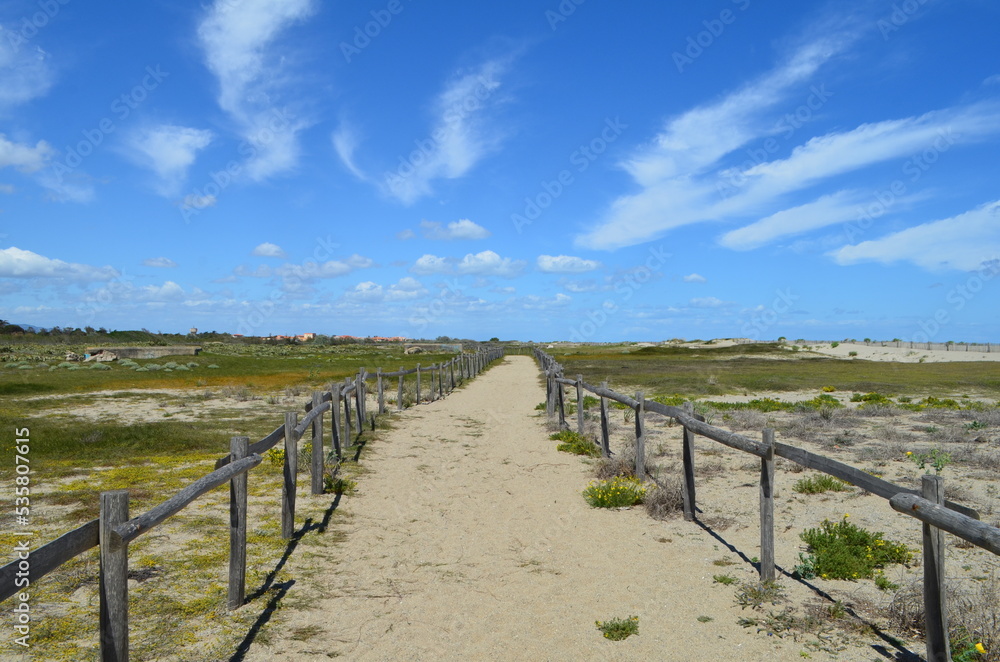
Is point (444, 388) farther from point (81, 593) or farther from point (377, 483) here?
point (81, 593)

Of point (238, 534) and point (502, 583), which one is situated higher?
point (238, 534)

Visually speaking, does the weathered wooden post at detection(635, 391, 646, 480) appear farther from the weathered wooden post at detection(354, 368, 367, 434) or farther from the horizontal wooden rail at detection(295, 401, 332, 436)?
the weathered wooden post at detection(354, 368, 367, 434)

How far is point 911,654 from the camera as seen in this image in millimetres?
4715

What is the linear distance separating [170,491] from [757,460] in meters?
10.6

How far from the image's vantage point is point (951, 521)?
159 inches

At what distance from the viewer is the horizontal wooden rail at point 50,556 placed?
107 inches

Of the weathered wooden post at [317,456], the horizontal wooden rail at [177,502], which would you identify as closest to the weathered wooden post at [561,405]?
the weathered wooden post at [317,456]

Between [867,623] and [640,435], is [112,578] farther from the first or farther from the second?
[640,435]

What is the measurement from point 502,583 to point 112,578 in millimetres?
3760

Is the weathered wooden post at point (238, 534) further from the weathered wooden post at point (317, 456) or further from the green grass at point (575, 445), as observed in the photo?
the green grass at point (575, 445)

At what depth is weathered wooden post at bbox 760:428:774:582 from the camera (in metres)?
6.22

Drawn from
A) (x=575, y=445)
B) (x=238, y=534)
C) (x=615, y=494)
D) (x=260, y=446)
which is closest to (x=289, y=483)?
(x=260, y=446)

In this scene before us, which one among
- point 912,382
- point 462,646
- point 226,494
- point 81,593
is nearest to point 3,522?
point 226,494

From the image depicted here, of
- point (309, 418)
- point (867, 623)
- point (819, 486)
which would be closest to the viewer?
point (867, 623)
